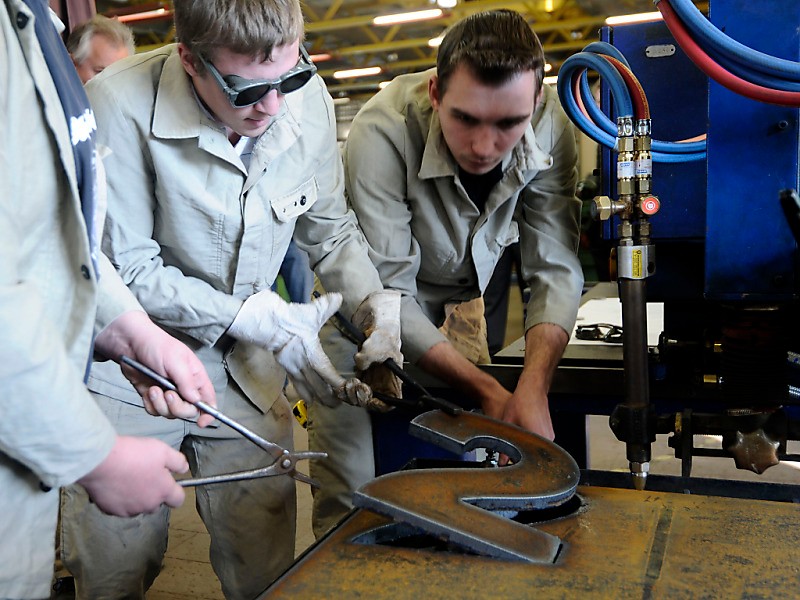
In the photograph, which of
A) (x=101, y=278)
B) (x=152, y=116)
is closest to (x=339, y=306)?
(x=152, y=116)

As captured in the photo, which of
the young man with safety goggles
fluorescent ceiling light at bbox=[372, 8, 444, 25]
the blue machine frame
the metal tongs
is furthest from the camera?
fluorescent ceiling light at bbox=[372, 8, 444, 25]

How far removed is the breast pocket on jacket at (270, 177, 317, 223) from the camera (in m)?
1.40

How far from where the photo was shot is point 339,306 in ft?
4.76

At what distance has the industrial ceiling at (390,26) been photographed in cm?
784

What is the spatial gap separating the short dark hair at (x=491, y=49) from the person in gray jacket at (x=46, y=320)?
790 millimetres

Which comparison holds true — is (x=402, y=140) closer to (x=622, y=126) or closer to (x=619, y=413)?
(x=622, y=126)

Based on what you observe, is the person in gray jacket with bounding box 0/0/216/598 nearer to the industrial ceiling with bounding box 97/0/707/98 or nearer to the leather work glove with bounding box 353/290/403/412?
the leather work glove with bounding box 353/290/403/412

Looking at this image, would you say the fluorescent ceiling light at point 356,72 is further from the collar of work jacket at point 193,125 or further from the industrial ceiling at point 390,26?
the collar of work jacket at point 193,125

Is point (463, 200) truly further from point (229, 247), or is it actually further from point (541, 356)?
point (229, 247)

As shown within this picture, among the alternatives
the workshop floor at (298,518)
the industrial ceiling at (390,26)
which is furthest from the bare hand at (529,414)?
the industrial ceiling at (390,26)

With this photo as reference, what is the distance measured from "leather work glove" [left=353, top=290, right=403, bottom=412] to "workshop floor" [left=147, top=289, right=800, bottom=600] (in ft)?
3.53

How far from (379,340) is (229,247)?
32 centimetres

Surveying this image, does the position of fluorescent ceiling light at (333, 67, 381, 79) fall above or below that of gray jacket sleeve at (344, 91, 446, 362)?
below

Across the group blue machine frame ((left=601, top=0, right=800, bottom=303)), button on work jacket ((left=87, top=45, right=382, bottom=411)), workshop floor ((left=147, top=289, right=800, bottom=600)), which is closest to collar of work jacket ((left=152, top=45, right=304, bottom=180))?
button on work jacket ((left=87, top=45, right=382, bottom=411))
